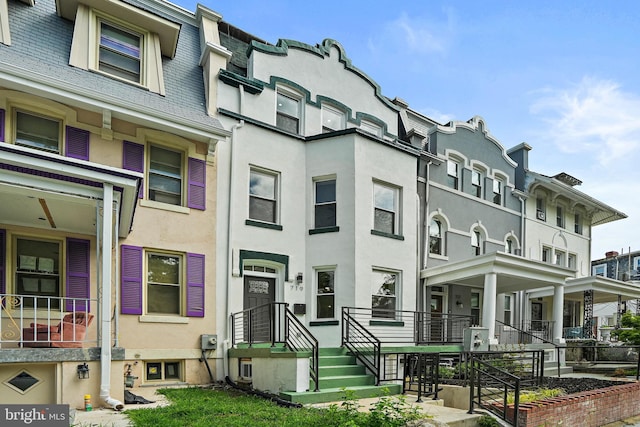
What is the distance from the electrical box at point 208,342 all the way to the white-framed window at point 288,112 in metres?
6.01

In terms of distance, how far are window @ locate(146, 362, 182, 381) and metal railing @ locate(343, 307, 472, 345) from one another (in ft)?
14.0

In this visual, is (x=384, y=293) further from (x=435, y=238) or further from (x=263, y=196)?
(x=263, y=196)

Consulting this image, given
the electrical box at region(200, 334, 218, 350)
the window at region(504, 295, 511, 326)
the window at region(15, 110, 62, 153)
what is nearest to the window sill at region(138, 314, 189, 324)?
the electrical box at region(200, 334, 218, 350)

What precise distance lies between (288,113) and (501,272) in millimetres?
8102

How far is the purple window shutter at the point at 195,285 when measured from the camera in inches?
425

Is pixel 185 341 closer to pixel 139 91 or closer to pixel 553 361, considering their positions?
pixel 139 91

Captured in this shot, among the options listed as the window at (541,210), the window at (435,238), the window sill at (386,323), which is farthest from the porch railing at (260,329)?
the window at (541,210)

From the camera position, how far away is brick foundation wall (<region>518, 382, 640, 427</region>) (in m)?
7.74

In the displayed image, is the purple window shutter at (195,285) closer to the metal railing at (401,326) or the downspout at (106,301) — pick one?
the downspout at (106,301)

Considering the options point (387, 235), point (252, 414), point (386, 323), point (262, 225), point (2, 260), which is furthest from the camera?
point (387, 235)

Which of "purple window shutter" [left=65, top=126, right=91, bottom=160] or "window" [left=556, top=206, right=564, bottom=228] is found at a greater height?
"purple window shutter" [left=65, top=126, right=91, bottom=160]

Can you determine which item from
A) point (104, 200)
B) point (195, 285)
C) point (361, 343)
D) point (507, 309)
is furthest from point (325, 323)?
point (507, 309)

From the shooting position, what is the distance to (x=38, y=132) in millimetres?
9625
